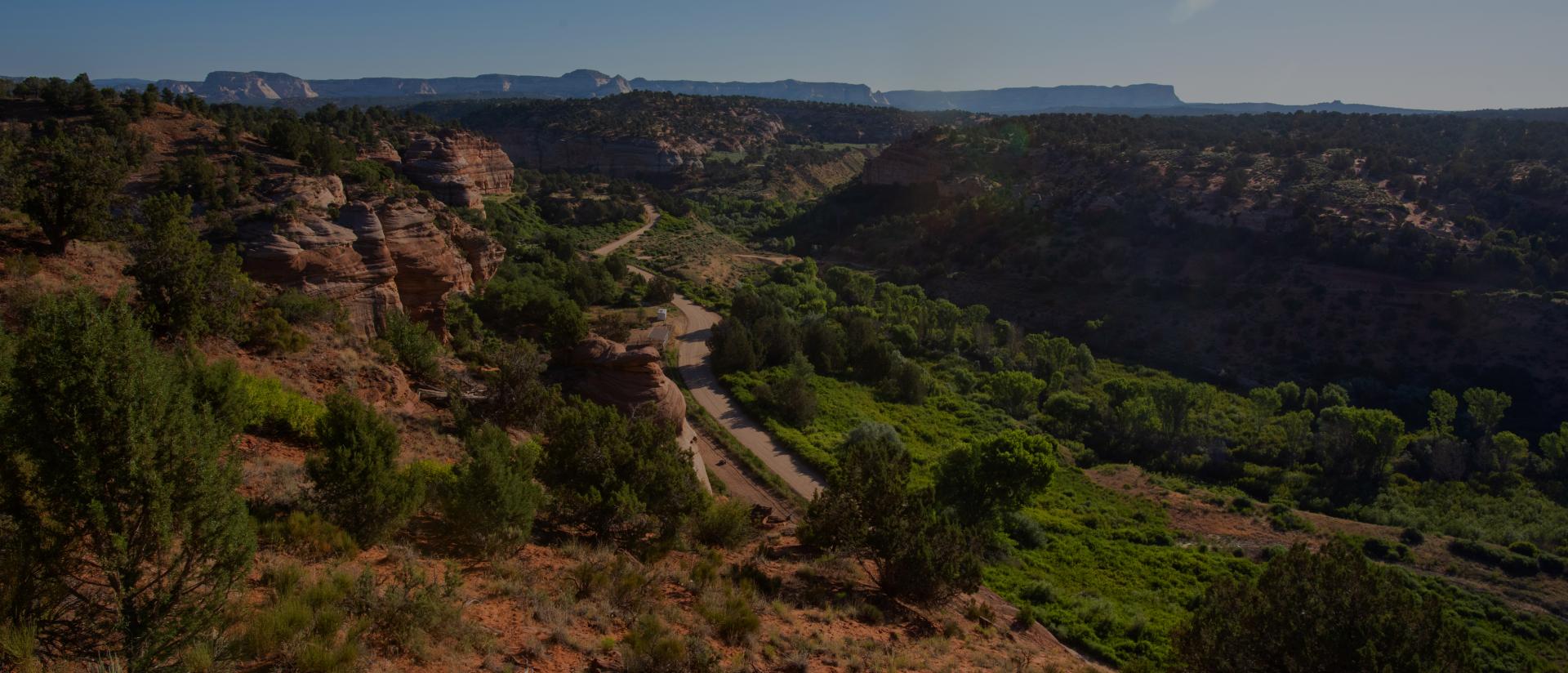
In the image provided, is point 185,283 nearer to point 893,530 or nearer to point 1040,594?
point 893,530

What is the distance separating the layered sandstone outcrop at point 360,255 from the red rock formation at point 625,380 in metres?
6.41

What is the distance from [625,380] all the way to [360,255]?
9363 mm

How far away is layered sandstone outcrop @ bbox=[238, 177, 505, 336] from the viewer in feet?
69.4

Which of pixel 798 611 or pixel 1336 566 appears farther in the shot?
pixel 798 611

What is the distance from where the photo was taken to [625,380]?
2259cm

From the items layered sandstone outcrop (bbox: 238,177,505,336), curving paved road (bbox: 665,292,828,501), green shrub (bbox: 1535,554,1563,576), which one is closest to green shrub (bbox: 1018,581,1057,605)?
curving paved road (bbox: 665,292,828,501)

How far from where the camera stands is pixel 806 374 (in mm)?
36500

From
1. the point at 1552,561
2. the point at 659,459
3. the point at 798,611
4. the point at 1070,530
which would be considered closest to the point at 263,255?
the point at 659,459

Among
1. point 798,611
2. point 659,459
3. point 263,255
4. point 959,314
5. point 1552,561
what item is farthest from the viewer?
point 959,314

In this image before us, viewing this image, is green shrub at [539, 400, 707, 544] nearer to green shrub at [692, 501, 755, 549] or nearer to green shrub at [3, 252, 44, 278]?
green shrub at [692, 501, 755, 549]

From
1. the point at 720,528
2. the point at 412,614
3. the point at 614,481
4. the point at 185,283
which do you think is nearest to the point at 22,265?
the point at 185,283

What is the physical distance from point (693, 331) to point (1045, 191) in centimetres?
4273

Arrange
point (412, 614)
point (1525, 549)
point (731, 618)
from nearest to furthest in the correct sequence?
point (412, 614) < point (731, 618) < point (1525, 549)

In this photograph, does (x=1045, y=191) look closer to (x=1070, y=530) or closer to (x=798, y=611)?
(x=1070, y=530)
